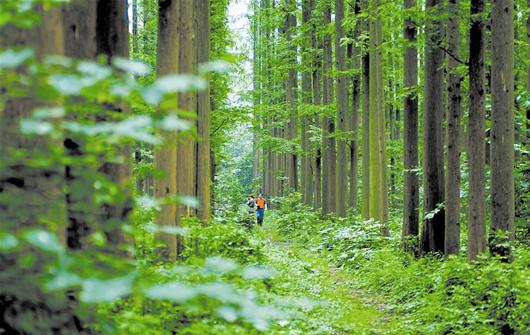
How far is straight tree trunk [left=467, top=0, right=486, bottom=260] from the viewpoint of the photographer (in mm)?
8641

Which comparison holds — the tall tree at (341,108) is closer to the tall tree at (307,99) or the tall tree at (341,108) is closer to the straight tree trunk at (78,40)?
the tall tree at (307,99)

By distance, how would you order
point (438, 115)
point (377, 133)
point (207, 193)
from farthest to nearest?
point (377, 133) → point (207, 193) → point (438, 115)

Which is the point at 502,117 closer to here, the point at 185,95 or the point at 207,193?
the point at 185,95

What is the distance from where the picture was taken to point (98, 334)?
3.34 metres

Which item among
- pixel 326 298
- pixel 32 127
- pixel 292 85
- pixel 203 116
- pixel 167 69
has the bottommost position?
pixel 326 298

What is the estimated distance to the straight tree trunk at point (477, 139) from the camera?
8.64m

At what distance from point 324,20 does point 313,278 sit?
45.3ft

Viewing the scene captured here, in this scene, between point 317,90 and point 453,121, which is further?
point 317,90

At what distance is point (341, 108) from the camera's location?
1994 cm

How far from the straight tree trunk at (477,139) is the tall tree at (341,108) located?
1028 centimetres

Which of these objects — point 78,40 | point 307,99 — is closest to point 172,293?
point 78,40

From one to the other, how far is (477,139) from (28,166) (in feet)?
25.2

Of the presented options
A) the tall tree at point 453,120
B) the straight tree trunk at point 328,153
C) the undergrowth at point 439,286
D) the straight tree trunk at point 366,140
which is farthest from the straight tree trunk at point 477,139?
the straight tree trunk at point 328,153

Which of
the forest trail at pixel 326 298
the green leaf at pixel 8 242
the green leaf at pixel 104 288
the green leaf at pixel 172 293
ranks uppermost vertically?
the green leaf at pixel 8 242
